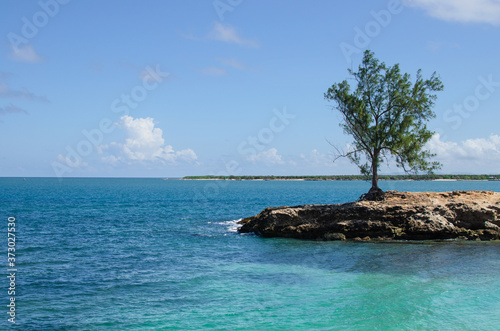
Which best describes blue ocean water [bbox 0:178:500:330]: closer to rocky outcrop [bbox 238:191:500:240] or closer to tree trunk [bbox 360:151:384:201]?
rocky outcrop [bbox 238:191:500:240]

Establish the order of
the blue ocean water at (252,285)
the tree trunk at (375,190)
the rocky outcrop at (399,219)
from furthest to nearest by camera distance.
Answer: the tree trunk at (375,190) → the rocky outcrop at (399,219) → the blue ocean water at (252,285)

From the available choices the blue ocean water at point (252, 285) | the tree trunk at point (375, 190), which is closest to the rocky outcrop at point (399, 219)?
the tree trunk at point (375, 190)

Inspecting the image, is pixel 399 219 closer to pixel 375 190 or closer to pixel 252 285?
pixel 375 190

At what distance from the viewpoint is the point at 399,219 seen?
33.1 m

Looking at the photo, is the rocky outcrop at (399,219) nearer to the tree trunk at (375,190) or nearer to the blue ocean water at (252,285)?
the tree trunk at (375,190)

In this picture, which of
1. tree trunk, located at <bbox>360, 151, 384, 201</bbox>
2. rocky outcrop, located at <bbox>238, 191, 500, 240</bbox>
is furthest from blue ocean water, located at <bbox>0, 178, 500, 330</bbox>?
tree trunk, located at <bbox>360, 151, 384, 201</bbox>

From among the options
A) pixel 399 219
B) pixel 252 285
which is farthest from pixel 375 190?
pixel 252 285

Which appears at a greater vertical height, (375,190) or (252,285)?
(375,190)

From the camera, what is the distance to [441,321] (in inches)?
583

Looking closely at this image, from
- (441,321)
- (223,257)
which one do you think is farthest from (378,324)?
(223,257)

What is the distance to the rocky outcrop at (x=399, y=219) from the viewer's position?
3219 centimetres

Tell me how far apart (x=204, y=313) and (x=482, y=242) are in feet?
78.3

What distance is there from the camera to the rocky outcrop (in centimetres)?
3219

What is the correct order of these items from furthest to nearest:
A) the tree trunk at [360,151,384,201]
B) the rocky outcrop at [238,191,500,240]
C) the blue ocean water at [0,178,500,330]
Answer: the tree trunk at [360,151,384,201] < the rocky outcrop at [238,191,500,240] < the blue ocean water at [0,178,500,330]
